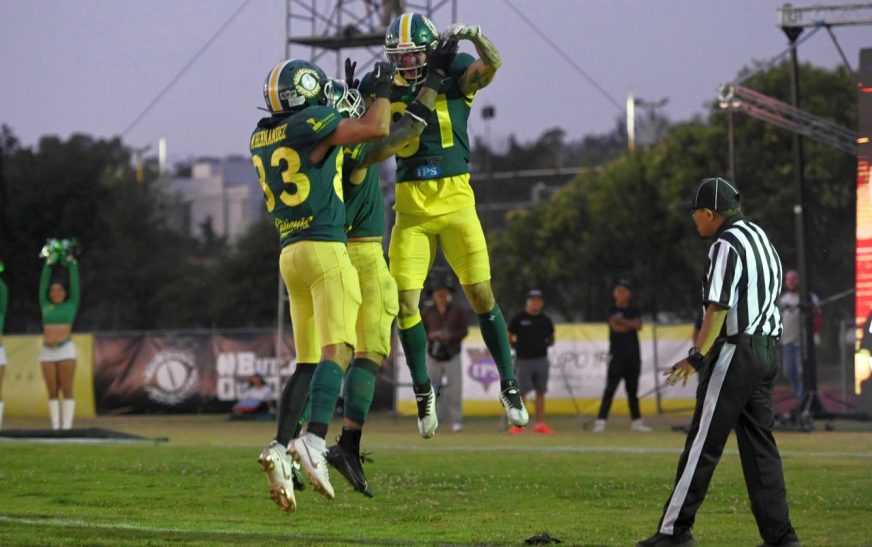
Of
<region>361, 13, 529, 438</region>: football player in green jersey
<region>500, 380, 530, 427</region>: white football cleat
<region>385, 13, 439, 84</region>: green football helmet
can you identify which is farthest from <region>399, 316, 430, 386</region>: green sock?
<region>385, 13, 439, 84</region>: green football helmet

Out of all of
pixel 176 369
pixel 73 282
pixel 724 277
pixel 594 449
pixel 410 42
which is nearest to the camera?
pixel 724 277

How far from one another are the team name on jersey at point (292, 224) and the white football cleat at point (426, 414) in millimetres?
2060

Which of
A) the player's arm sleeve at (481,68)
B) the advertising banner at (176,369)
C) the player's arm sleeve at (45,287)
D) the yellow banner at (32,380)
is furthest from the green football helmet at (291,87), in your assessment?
the yellow banner at (32,380)

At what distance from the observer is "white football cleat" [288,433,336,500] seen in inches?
335

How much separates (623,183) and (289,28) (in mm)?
26717

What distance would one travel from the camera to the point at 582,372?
88.8 ft

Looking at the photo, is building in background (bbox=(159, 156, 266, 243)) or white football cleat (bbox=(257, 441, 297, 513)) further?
building in background (bbox=(159, 156, 266, 243))

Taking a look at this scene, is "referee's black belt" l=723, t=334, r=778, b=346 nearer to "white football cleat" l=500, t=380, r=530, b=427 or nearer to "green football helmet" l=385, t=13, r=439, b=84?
"white football cleat" l=500, t=380, r=530, b=427

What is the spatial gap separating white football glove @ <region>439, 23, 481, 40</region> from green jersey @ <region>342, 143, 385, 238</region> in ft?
3.46

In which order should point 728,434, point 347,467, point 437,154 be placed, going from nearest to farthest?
point 728,434 < point 347,467 < point 437,154

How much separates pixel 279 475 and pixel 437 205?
2585mm

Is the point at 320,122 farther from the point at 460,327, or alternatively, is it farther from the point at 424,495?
the point at 460,327

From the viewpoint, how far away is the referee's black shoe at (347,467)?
30.8 ft

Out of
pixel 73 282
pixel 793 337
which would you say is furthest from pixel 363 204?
pixel 793 337
